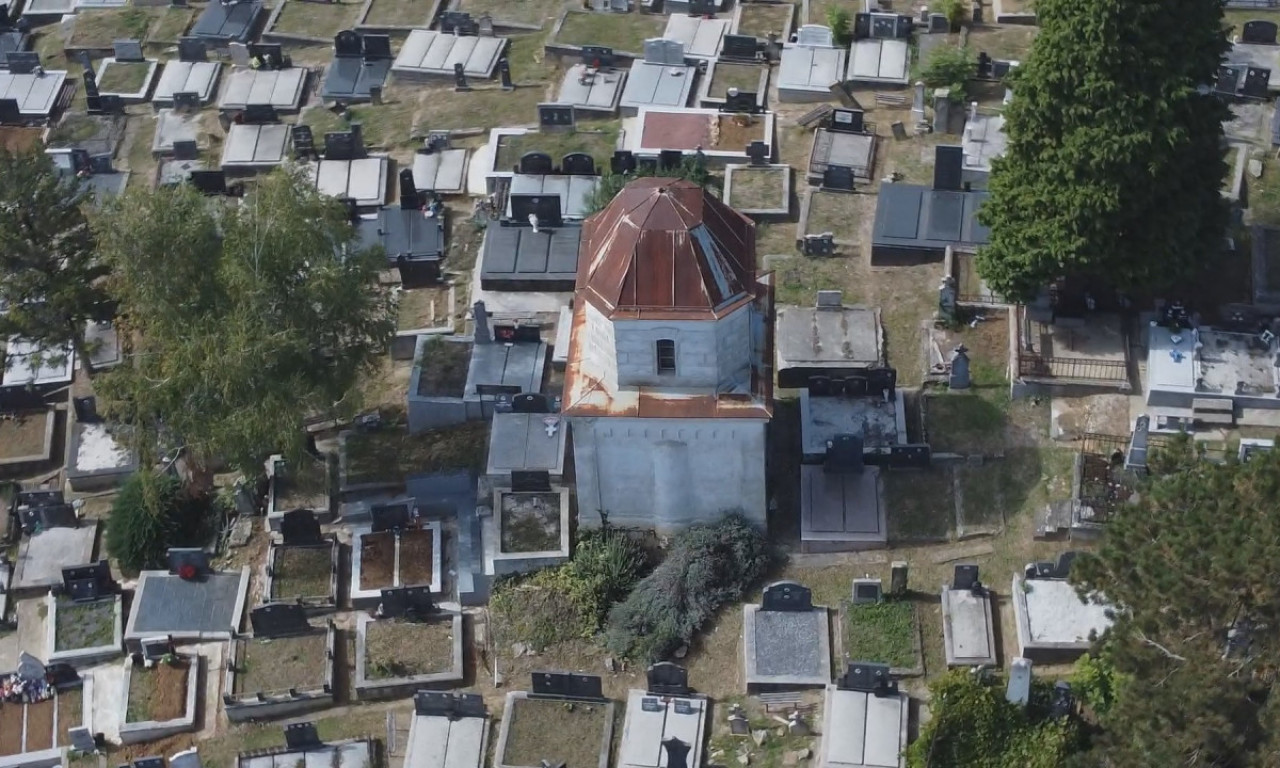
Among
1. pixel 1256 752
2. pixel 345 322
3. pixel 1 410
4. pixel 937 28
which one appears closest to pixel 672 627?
pixel 345 322

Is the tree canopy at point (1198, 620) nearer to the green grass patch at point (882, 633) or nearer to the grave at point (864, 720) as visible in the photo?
the grave at point (864, 720)

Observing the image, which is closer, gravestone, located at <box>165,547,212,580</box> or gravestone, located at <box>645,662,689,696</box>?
gravestone, located at <box>645,662,689,696</box>

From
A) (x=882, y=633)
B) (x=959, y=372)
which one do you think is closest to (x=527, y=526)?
(x=882, y=633)

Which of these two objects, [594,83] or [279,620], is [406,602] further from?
[594,83]

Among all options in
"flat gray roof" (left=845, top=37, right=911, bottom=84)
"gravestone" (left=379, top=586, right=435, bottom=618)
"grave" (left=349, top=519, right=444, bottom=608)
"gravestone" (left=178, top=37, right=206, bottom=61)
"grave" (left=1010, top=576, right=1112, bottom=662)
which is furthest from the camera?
"gravestone" (left=178, top=37, right=206, bottom=61)

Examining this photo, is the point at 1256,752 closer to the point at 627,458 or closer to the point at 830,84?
the point at 627,458

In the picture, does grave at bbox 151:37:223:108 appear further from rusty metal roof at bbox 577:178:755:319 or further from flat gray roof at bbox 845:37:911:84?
rusty metal roof at bbox 577:178:755:319

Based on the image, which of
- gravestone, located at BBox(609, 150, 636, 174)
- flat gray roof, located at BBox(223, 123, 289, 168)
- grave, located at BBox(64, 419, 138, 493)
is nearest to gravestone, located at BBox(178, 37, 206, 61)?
flat gray roof, located at BBox(223, 123, 289, 168)
